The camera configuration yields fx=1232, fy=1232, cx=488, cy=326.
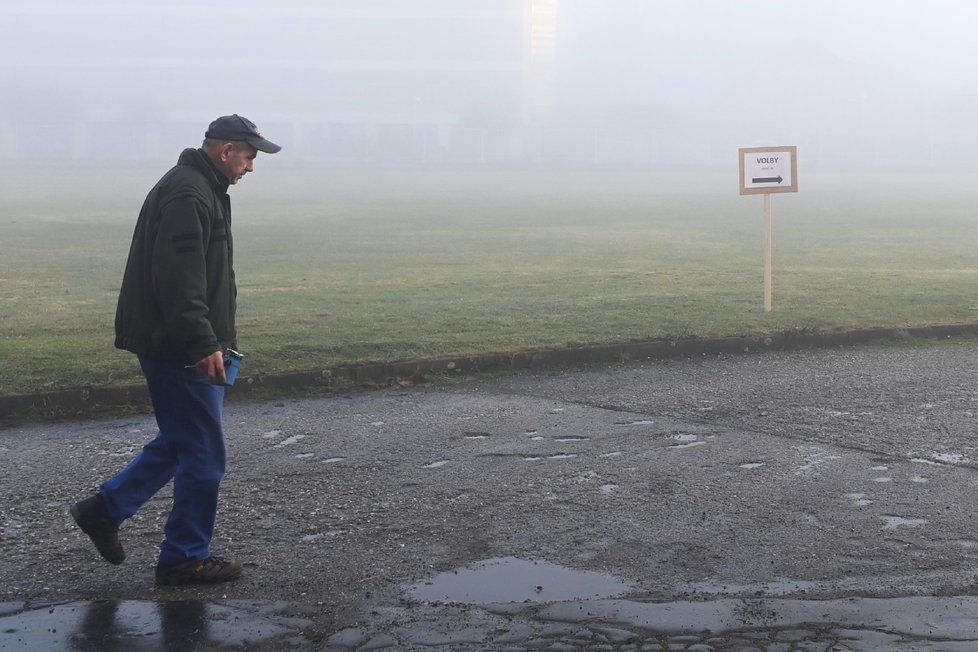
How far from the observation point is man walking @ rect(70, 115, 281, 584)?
4.48 m

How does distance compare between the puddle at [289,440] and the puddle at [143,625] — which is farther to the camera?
the puddle at [289,440]

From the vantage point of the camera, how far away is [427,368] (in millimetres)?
9305

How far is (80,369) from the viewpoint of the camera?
8.73 metres

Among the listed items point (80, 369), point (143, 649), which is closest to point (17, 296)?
point (80, 369)

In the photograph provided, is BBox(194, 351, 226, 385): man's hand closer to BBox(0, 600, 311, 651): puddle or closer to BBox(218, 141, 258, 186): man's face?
BBox(218, 141, 258, 186): man's face

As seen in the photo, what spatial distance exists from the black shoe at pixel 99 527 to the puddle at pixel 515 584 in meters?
1.18

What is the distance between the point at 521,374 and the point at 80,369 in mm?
3209

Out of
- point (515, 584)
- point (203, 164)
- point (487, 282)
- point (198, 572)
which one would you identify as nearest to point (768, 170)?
point (487, 282)

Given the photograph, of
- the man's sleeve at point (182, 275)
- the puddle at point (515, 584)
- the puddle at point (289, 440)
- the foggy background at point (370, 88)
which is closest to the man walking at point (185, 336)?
the man's sleeve at point (182, 275)

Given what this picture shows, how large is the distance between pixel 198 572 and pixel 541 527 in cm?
152

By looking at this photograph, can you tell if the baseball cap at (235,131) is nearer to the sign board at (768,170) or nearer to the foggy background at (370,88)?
the sign board at (768,170)

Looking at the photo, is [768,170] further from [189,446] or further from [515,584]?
[189,446]

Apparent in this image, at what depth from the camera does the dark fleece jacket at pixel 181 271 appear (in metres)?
4.47

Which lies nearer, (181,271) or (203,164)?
(181,271)
